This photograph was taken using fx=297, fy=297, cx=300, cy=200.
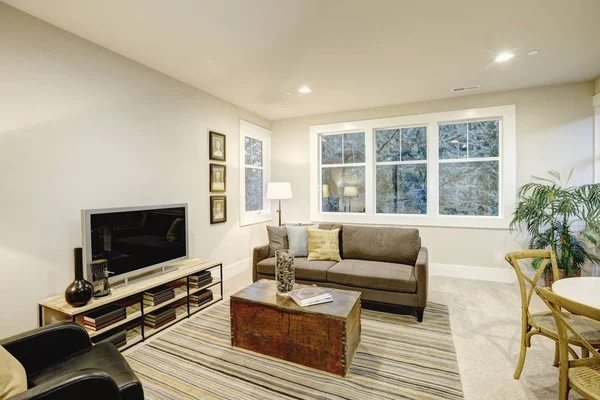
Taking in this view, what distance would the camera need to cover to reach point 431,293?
386 centimetres

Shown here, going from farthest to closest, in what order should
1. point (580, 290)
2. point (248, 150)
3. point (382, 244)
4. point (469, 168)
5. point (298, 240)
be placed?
1. point (248, 150)
2. point (469, 168)
3. point (298, 240)
4. point (382, 244)
5. point (580, 290)

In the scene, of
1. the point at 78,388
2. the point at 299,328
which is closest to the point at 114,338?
the point at 78,388

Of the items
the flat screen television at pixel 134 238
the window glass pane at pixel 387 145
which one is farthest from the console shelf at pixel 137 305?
the window glass pane at pixel 387 145

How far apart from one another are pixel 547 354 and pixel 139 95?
4483mm

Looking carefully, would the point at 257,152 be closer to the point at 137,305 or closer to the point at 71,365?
the point at 137,305

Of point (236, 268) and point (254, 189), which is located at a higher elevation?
point (254, 189)

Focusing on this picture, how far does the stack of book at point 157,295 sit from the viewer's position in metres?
2.84

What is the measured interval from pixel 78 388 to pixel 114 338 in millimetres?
1432

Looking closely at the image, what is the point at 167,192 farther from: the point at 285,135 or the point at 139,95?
the point at 285,135

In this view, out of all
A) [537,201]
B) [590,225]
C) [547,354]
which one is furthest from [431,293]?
[590,225]

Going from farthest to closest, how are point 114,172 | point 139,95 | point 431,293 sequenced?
point 431,293, point 139,95, point 114,172

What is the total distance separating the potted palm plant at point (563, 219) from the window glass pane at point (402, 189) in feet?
4.23

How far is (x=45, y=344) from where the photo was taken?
5.43 feet

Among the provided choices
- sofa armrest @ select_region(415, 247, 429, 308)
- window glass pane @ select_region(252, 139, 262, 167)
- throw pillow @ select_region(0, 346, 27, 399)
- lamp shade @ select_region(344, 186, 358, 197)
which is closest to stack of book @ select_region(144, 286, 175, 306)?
throw pillow @ select_region(0, 346, 27, 399)
